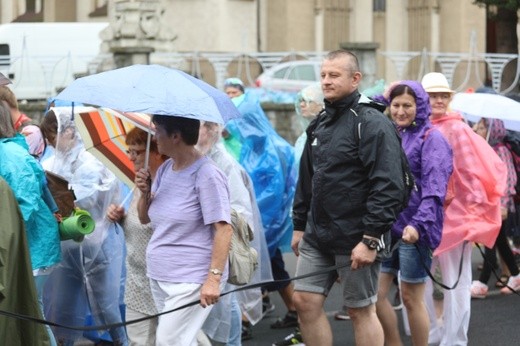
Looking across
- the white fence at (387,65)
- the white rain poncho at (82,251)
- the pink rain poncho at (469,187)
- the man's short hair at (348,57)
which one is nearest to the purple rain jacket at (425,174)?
the pink rain poncho at (469,187)

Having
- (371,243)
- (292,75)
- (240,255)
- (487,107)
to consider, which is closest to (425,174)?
(371,243)

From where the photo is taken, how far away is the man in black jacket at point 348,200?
706 cm

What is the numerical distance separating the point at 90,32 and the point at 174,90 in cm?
2310

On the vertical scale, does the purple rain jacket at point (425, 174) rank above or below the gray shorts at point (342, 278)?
above

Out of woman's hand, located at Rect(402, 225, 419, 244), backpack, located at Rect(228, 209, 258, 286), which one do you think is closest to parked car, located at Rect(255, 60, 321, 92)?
woman's hand, located at Rect(402, 225, 419, 244)

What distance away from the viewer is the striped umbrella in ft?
26.9

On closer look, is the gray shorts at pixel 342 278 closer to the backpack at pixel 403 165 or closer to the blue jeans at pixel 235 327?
the backpack at pixel 403 165

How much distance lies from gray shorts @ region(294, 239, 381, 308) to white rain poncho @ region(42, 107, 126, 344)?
1.80 metres

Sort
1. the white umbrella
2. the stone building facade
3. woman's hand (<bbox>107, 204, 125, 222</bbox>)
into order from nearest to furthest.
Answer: woman's hand (<bbox>107, 204, 125, 222</bbox>) < the white umbrella < the stone building facade

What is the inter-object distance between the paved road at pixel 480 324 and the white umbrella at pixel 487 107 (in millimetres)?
1581

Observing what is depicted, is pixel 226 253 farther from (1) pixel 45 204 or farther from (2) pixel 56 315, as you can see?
(2) pixel 56 315

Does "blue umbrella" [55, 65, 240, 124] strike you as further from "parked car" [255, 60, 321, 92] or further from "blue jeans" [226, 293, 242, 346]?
"parked car" [255, 60, 321, 92]

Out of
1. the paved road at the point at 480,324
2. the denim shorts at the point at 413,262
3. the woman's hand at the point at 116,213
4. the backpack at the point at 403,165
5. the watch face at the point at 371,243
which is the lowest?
the paved road at the point at 480,324

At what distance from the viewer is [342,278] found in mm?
7363
